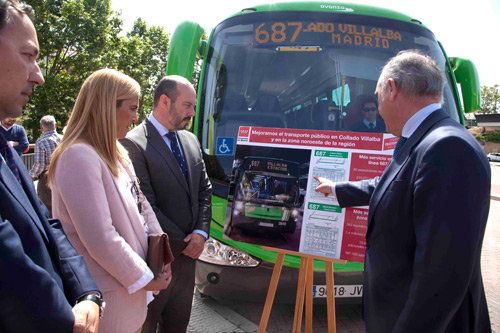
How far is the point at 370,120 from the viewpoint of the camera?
3141mm

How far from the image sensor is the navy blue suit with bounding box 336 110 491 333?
1307 millimetres

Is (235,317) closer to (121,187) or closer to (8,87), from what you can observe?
(121,187)

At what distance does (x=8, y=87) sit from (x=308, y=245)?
6.40ft

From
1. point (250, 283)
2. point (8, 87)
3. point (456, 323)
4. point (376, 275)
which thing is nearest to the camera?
point (8, 87)

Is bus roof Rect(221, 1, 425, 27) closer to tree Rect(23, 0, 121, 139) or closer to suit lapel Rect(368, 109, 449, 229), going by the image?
suit lapel Rect(368, 109, 449, 229)

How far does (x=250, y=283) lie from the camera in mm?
2967

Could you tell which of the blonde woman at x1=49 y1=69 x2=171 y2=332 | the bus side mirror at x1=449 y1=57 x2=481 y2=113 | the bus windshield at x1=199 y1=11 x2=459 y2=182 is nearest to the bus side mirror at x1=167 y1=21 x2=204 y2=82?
the bus windshield at x1=199 y1=11 x2=459 y2=182

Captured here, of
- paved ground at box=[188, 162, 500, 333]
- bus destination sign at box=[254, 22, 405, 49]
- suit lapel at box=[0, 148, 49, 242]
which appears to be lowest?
paved ground at box=[188, 162, 500, 333]

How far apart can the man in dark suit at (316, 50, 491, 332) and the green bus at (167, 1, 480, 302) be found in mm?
1531

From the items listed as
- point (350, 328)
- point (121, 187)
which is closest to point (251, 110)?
point (121, 187)

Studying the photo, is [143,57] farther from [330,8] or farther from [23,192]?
[23,192]

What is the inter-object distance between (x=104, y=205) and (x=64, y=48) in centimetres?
2009

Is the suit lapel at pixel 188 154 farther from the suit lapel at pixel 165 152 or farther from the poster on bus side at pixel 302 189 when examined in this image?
the poster on bus side at pixel 302 189

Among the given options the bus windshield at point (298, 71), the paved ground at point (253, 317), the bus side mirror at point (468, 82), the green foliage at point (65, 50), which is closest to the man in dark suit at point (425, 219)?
the bus windshield at point (298, 71)
